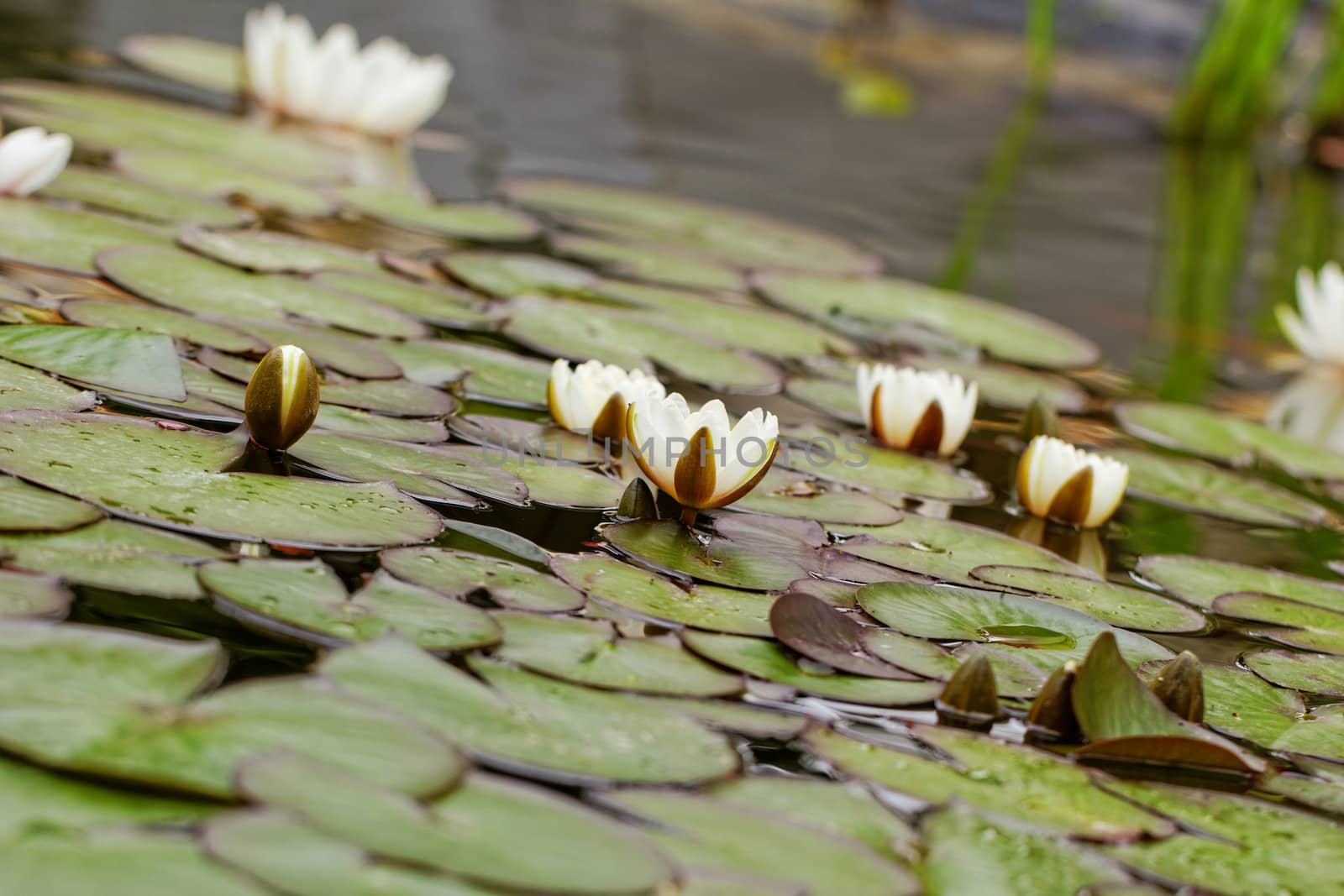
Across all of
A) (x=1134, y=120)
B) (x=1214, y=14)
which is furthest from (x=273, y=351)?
(x=1214, y=14)

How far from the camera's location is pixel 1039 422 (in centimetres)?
190

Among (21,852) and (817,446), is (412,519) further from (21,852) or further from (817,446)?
(817,446)

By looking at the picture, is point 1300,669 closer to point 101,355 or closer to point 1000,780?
point 1000,780

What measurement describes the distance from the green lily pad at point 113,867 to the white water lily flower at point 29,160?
150 centimetres

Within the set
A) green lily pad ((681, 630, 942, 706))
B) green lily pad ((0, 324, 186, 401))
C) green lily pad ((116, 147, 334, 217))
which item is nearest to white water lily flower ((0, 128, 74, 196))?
green lily pad ((116, 147, 334, 217))

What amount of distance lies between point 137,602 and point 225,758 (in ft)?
0.85

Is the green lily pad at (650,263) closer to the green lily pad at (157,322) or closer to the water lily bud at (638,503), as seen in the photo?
the green lily pad at (157,322)

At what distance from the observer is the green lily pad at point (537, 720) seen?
968 mm

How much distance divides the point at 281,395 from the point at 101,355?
0.32 m

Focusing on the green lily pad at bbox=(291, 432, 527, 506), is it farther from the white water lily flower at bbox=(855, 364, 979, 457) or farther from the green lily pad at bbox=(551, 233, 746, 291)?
the green lily pad at bbox=(551, 233, 746, 291)

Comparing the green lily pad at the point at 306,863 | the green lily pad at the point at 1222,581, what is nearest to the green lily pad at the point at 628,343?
the green lily pad at the point at 1222,581

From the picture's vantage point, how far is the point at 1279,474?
84.4 inches

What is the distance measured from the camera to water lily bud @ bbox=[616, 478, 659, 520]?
1.42m

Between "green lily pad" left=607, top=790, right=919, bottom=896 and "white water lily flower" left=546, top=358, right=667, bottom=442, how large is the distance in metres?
0.74
